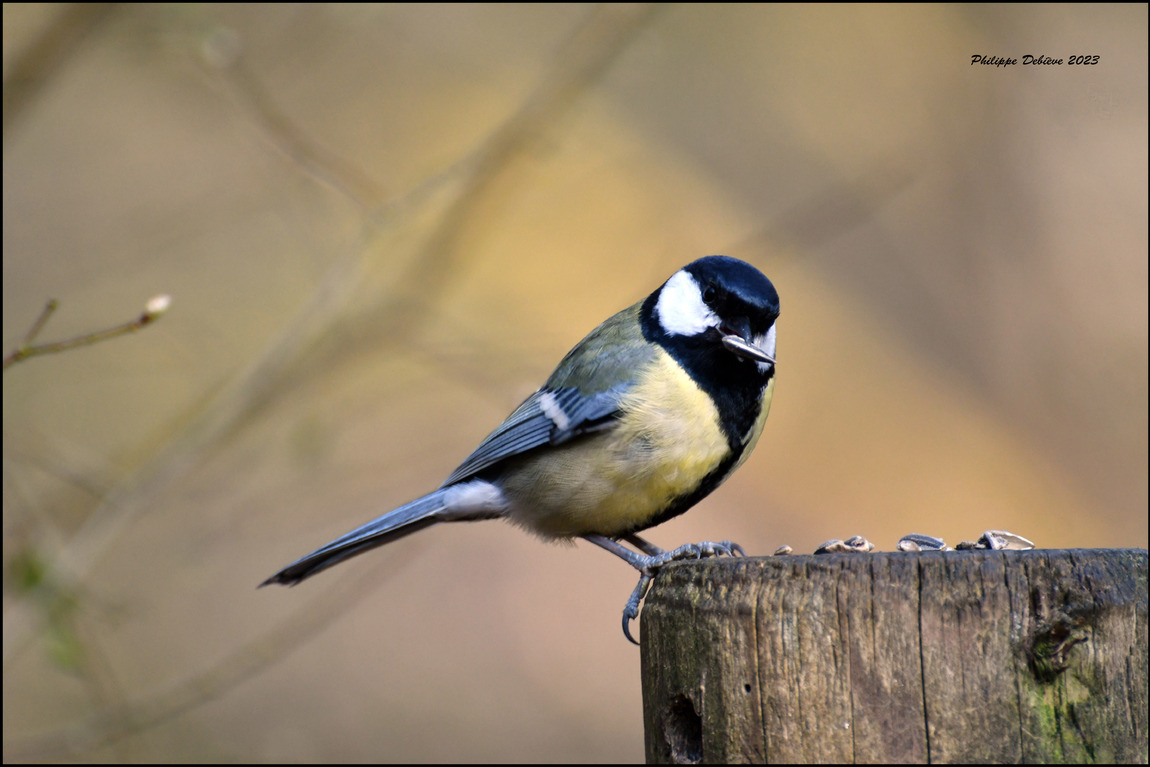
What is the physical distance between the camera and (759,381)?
2488 millimetres

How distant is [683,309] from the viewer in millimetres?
2584

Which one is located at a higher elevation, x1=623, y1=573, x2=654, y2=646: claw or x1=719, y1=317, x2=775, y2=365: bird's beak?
x1=719, y1=317, x2=775, y2=365: bird's beak

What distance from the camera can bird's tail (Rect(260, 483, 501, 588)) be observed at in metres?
2.57

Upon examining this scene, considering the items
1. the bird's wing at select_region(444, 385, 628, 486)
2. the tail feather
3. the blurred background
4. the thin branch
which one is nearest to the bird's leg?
the bird's wing at select_region(444, 385, 628, 486)

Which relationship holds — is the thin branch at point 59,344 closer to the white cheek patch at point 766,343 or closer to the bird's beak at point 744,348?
the bird's beak at point 744,348

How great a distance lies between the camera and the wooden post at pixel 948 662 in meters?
1.28

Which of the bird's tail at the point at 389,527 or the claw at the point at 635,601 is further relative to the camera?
the bird's tail at the point at 389,527

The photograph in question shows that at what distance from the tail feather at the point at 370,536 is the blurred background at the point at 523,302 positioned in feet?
2.62

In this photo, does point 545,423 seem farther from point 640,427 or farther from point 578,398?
point 640,427

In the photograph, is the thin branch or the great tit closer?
the thin branch

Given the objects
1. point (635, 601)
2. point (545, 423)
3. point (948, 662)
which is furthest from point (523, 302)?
point (948, 662)

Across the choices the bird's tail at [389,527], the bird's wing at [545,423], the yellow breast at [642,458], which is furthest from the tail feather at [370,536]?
the yellow breast at [642,458]

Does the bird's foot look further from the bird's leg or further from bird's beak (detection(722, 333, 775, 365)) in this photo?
bird's beak (detection(722, 333, 775, 365))

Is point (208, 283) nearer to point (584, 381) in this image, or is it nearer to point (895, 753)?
point (584, 381)
